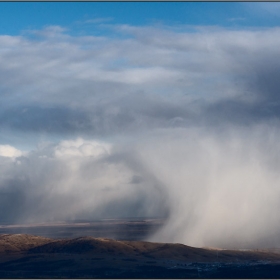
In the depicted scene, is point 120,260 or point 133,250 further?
point 133,250

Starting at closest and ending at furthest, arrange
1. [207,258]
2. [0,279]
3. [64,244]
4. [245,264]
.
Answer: [0,279] → [245,264] → [207,258] → [64,244]

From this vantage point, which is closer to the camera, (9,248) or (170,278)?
(170,278)

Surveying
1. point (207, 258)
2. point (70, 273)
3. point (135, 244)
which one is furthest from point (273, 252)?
point (70, 273)

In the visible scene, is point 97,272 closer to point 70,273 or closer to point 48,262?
point 70,273

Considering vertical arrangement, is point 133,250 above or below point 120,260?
above

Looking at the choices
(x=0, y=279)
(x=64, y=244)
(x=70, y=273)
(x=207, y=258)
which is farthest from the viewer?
(x=64, y=244)

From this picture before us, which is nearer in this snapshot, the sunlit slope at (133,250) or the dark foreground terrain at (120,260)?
the dark foreground terrain at (120,260)

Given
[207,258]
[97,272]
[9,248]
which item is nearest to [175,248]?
[207,258]

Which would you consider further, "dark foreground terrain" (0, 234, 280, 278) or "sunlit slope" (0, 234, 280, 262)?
"sunlit slope" (0, 234, 280, 262)
